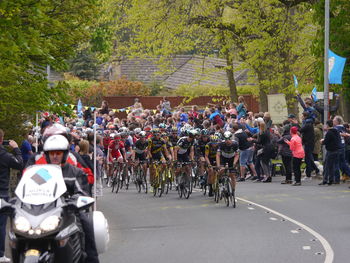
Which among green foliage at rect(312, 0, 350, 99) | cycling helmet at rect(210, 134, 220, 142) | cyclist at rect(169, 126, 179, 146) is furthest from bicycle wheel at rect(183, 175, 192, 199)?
green foliage at rect(312, 0, 350, 99)

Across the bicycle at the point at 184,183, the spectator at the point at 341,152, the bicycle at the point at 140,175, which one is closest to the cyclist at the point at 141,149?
the bicycle at the point at 140,175

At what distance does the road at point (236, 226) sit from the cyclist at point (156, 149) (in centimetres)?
102

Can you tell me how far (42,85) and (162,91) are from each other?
173 feet

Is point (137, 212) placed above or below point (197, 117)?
below

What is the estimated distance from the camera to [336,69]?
1173 inches

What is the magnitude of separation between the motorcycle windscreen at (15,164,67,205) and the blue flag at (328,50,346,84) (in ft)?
70.3

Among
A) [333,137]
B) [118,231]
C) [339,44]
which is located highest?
[339,44]

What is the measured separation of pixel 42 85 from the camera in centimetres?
1919

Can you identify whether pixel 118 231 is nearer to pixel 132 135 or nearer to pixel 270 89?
pixel 132 135

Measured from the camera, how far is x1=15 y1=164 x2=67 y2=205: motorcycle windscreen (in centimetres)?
900

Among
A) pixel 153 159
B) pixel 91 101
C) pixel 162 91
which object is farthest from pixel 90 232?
pixel 162 91

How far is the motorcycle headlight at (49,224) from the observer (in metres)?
8.78

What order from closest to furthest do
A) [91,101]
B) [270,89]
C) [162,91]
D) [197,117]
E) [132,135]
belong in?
[132,135] → [197,117] → [270,89] → [91,101] → [162,91]

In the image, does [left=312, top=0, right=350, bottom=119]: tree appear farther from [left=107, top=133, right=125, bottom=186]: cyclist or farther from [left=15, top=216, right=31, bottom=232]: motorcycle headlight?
[left=15, top=216, right=31, bottom=232]: motorcycle headlight
